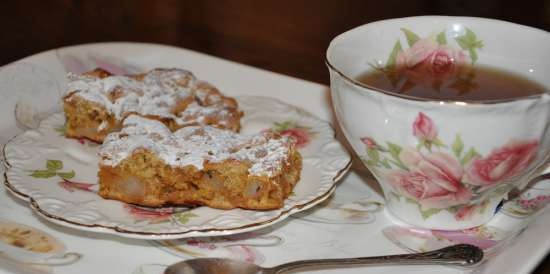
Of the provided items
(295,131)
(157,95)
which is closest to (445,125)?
(295,131)

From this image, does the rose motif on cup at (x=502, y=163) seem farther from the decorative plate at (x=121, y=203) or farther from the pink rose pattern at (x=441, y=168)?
the decorative plate at (x=121, y=203)

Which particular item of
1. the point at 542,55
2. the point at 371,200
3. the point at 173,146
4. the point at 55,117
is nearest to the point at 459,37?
the point at 542,55

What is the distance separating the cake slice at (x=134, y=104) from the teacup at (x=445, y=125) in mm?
285

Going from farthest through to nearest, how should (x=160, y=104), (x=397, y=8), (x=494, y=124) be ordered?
1. (x=397, y=8)
2. (x=160, y=104)
3. (x=494, y=124)

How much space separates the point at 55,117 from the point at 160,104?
0.20 metres

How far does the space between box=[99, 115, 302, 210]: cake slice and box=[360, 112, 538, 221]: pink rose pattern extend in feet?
0.48

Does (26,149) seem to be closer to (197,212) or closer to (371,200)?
(197,212)

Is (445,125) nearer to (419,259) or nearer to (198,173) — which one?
(419,259)

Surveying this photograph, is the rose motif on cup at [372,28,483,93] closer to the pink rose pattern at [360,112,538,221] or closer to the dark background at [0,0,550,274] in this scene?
the pink rose pattern at [360,112,538,221]

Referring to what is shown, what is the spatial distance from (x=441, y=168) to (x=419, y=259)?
130 mm

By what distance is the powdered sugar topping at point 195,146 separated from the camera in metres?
1.18

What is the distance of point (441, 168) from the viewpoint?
110cm

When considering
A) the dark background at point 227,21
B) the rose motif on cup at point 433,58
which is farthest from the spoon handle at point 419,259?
the dark background at point 227,21

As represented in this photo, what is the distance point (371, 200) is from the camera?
4.20 feet
